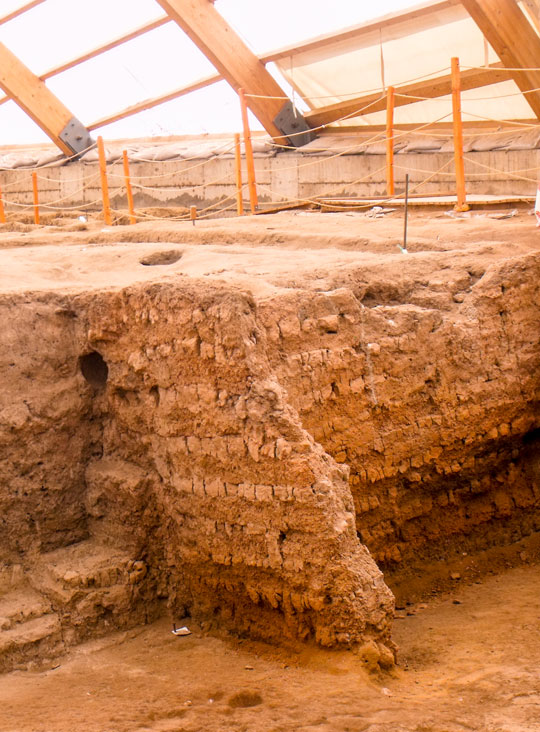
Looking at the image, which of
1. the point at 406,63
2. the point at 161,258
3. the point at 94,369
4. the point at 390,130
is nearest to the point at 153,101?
the point at 406,63

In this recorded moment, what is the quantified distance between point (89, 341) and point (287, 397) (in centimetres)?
119

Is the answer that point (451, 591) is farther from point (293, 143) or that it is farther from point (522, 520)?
point (293, 143)

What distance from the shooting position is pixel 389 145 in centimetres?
782

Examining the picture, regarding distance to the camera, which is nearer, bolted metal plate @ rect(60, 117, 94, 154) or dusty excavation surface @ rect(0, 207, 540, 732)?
dusty excavation surface @ rect(0, 207, 540, 732)

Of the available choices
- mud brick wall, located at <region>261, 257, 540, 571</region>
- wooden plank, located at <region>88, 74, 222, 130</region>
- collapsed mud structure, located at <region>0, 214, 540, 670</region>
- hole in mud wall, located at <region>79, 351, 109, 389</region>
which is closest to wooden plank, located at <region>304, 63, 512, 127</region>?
wooden plank, located at <region>88, 74, 222, 130</region>

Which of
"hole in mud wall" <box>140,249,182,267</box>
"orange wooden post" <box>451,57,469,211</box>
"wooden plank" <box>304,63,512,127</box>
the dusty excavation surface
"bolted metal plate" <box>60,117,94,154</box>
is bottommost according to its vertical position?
the dusty excavation surface

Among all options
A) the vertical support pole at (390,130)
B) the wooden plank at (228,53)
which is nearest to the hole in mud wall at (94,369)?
the vertical support pole at (390,130)

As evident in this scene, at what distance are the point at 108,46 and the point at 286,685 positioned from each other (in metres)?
10.7

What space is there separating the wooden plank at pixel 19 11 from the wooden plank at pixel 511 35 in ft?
20.6

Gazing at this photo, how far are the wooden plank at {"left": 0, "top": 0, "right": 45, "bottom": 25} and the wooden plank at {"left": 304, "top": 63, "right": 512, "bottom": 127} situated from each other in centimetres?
418

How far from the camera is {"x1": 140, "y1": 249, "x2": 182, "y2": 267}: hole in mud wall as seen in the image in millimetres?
5723

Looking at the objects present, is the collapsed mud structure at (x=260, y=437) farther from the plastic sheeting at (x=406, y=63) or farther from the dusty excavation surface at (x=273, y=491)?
the plastic sheeting at (x=406, y=63)

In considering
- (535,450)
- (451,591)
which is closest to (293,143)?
(535,450)

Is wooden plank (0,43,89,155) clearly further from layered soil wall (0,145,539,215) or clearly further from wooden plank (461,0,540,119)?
wooden plank (461,0,540,119)
